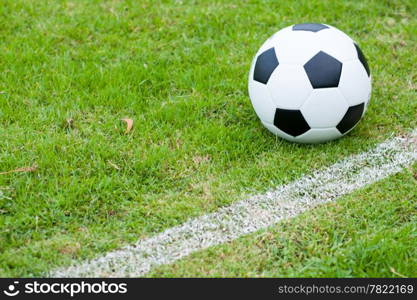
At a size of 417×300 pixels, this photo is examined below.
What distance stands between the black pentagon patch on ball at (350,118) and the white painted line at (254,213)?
0.21m

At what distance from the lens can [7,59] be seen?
4.82 m

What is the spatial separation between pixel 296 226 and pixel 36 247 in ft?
4.80

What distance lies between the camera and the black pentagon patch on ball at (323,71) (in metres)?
3.62

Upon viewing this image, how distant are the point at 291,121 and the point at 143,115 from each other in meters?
1.15

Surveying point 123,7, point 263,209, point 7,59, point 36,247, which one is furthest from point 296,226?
point 123,7

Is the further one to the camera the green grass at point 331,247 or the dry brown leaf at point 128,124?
the dry brown leaf at point 128,124

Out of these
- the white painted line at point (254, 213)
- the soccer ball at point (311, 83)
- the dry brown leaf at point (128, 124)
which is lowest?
the white painted line at point (254, 213)

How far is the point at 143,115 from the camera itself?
13.9ft

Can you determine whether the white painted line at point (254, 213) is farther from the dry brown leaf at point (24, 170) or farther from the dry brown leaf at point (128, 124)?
the dry brown leaf at point (128, 124)

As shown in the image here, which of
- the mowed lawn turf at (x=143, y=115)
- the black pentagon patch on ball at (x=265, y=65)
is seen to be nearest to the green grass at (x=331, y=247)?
the mowed lawn turf at (x=143, y=115)

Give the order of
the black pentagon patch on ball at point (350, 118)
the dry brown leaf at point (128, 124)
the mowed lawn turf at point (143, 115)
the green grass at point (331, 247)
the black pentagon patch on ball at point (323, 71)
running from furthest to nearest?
the dry brown leaf at point (128, 124), the black pentagon patch on ball at point (350, 118), the black pentagon patch on ball at point (323, 71), the mowed lawn turf at point (143, 115), the green grass at point (331, 247)

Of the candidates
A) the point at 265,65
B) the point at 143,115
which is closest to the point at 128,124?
the point at 143,115

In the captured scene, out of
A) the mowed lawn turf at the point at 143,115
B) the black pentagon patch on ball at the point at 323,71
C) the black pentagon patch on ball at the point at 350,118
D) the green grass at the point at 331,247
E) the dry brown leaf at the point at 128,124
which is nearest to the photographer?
the green grass at the point at 331,247

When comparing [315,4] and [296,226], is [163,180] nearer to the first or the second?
[296,226]
